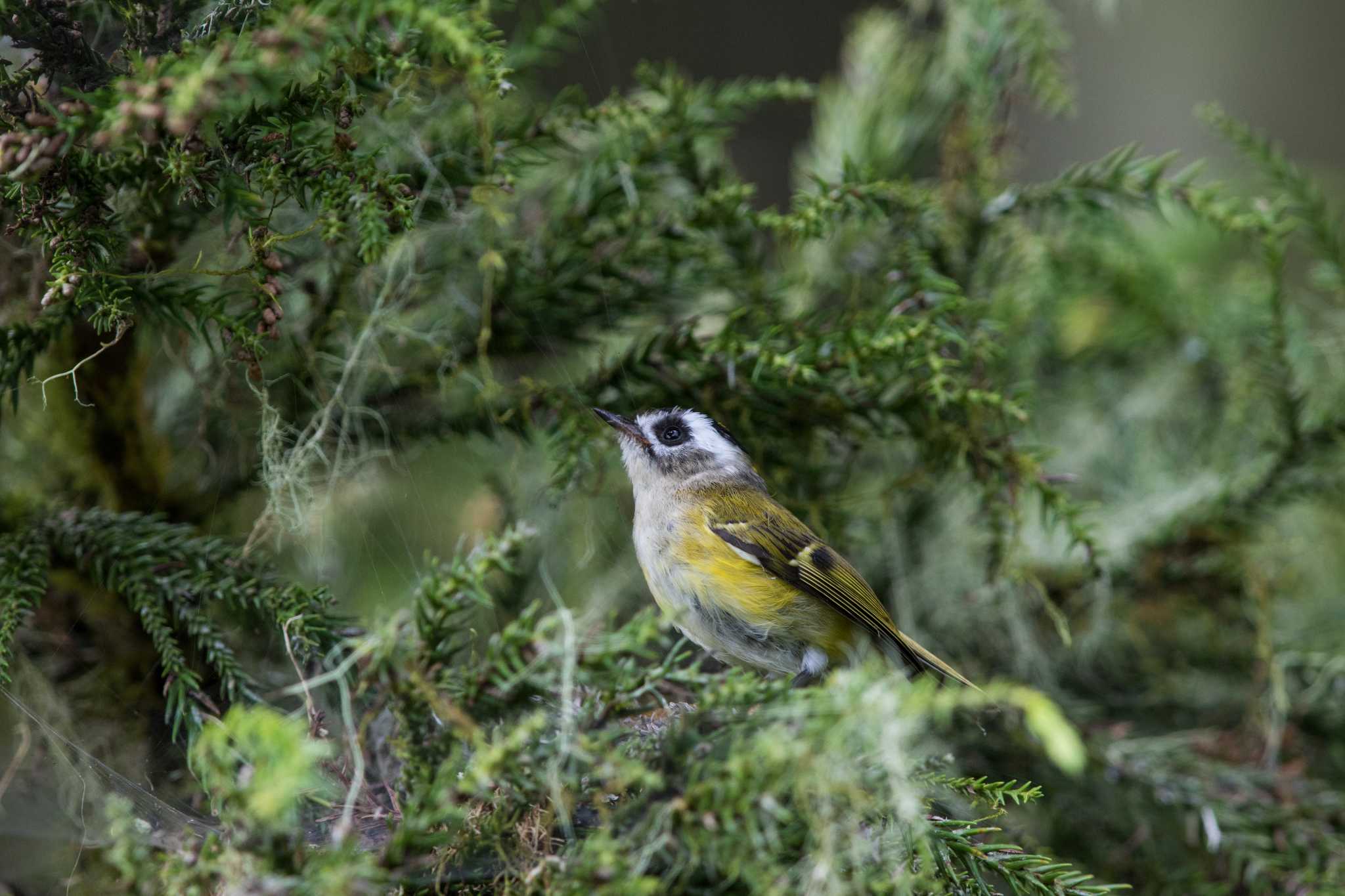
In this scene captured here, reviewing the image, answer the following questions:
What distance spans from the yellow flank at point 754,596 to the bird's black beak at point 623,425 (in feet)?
0.64

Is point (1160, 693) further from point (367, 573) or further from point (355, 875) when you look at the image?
point (355, 875)

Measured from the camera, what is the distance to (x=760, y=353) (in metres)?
1.58

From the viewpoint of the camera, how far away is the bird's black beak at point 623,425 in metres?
1.72

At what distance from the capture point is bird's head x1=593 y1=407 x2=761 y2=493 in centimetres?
193

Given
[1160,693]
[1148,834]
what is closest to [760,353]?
[1148,834]

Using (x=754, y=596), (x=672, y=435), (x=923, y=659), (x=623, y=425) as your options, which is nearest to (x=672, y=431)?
(x=672, y=435)

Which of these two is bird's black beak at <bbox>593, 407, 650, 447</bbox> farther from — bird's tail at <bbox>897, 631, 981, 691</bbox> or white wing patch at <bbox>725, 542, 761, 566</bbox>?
bird's tail at <bbox>897, 631, 981, 691</bbox>

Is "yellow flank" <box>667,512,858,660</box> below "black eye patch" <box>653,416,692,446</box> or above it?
below

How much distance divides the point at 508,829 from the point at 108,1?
1.03 meters

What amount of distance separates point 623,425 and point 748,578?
386 mm

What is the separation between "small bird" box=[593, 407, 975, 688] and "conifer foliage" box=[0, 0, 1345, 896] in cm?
11

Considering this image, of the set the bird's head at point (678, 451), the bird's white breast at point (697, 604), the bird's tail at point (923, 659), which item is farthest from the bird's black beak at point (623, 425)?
the bird's tail at point (923, 659)

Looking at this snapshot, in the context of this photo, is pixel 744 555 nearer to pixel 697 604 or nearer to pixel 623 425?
pixel 697 604

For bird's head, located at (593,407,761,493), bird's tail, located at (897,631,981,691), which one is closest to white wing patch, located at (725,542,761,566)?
bird's head, located at (593,407,761,493)
